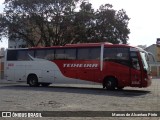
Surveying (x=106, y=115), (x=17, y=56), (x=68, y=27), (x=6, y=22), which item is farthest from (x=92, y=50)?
(x=6, y=22)

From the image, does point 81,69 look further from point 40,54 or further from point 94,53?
point 40,54

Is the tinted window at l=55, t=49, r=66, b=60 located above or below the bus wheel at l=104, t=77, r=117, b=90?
above

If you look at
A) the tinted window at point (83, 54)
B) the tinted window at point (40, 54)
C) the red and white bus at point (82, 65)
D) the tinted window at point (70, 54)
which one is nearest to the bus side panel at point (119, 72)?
the red and white bus at point (82, 65)

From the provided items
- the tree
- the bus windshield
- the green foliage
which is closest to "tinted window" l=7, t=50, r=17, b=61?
the bus windshield

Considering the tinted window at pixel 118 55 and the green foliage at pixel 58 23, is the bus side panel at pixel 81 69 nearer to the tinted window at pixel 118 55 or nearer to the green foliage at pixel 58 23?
the tinted window at pixel 118 55

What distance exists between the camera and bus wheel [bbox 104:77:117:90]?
23750 millimetres

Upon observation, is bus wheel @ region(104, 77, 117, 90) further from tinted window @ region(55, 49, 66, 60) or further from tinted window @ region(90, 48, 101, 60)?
tinted window @ region(55, 49, 66, 60)

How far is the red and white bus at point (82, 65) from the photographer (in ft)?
75.4

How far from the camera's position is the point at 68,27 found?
155 feet

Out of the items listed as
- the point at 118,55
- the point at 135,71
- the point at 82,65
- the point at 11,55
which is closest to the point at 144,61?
the point at 135,71

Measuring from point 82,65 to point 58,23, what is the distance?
21.7 metres

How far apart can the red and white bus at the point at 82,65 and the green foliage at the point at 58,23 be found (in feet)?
60.4

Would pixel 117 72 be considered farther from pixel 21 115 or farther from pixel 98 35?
pixel 98 35

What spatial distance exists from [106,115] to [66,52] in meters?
14.7
